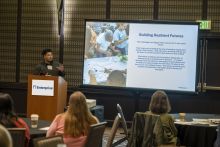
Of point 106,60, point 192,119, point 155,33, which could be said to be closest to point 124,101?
point 106,60

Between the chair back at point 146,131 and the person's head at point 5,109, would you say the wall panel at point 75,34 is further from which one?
the person's head at point 5,109

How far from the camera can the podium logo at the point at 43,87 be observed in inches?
263

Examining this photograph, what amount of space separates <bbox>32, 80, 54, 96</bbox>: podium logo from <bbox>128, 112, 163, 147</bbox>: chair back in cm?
225

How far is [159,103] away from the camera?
15.6 ft

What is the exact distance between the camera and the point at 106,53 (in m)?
7.70

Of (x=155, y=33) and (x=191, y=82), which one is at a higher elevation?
(x=155, y=33)

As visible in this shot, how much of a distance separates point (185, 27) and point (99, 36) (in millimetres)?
1662

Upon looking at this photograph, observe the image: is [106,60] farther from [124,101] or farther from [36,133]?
[36,133]

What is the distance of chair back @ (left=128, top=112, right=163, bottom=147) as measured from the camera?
15.0ft

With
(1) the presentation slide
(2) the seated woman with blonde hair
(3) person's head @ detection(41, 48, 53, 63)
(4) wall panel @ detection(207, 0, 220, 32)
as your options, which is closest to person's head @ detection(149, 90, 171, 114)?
(2) the seated woman with blonde hair

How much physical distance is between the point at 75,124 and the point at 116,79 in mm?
4104

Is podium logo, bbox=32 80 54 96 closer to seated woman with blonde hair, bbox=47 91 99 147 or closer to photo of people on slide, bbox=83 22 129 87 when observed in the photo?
photo of people on slide, bbox=83 22 129 87

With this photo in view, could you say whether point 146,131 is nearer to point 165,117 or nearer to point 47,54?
point 165,117

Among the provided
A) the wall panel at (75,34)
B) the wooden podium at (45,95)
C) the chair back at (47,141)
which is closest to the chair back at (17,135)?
the chair back at (47,141)
